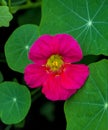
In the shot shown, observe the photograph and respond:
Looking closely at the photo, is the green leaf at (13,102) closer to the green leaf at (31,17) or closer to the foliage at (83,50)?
the foliage at (83,50)

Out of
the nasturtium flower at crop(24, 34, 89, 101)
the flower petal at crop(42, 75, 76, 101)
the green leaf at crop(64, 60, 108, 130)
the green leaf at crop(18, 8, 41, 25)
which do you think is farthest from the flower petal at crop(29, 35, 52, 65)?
the green leaf at crop(18, 8, 41, 25)

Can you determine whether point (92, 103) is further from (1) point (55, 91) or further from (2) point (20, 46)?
(2) point (20, 46)

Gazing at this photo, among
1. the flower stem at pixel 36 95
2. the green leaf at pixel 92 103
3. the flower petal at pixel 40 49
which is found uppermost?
the flower petal at pixel 40 49

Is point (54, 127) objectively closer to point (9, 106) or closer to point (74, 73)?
point (9, 106)

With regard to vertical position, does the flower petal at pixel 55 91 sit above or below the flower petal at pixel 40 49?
below

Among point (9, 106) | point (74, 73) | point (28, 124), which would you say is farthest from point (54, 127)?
point (74, 73)

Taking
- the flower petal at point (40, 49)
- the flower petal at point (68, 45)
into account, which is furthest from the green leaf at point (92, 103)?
the flower petal at point (40, 49)
